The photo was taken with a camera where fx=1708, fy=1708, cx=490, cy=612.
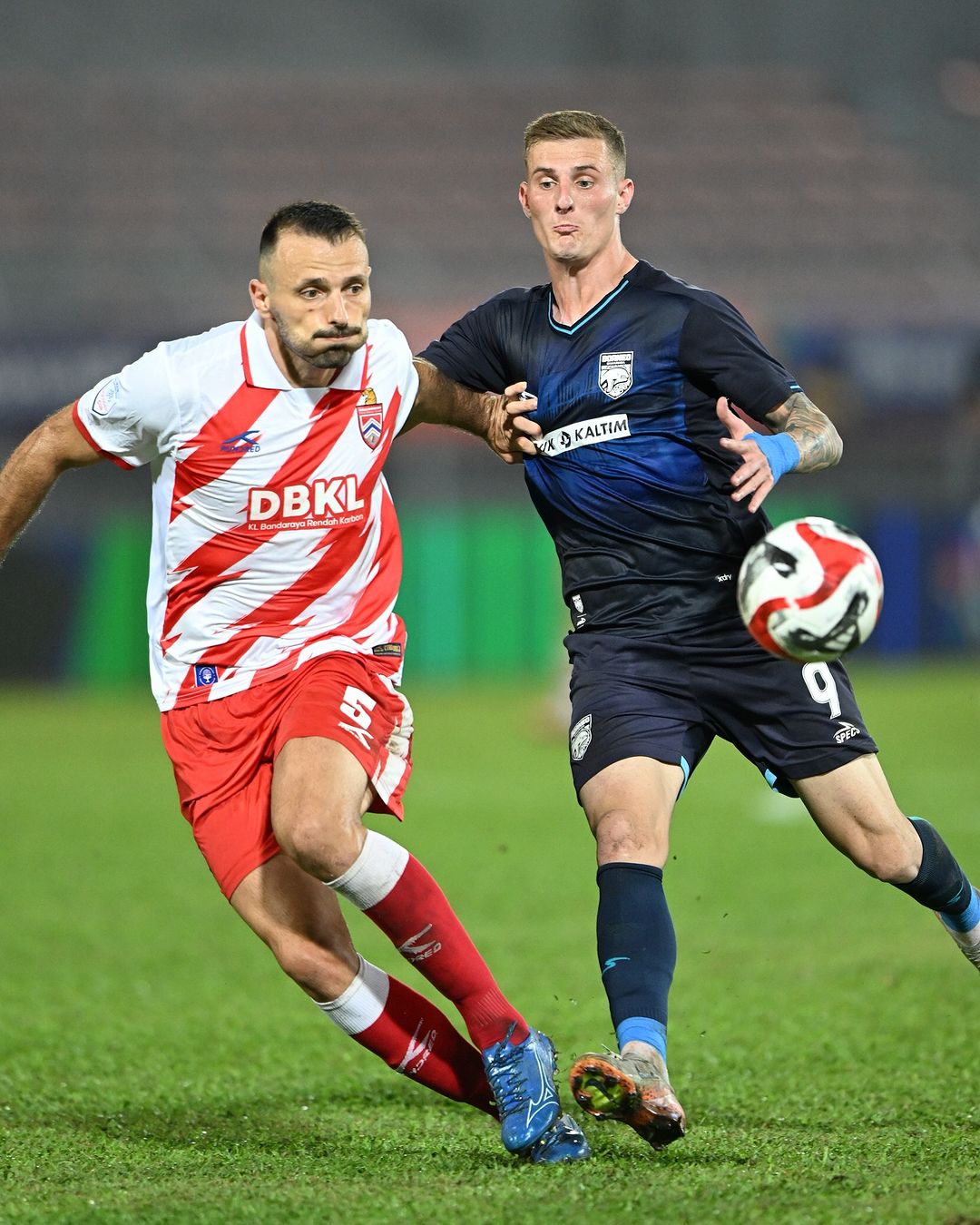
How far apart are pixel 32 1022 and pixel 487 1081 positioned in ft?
8.14

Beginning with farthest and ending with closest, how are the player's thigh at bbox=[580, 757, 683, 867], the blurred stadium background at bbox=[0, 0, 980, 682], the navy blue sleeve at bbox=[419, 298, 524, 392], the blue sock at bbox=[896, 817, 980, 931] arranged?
the blurred stadium background at bbox=[0, 0, 980, 682] → the navy blue sleeve at bbox=[419, 298, 524, 392] → the blue sock at bbox=[896, 817, 980, 931] → the player's thigh at bbox=[580, 757, 683, 867]

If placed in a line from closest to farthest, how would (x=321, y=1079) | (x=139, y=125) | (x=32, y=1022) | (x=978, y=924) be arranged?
1. (x=978, y=924)
2. (x=321, y=1079)
3. (x=32, y=1022)
4. (x=139, y=125)

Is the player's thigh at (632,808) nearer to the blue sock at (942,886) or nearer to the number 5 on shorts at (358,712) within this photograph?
the number 5 on shorts at (358,712)

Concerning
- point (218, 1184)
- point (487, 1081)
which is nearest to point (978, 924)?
point (487, 1081)

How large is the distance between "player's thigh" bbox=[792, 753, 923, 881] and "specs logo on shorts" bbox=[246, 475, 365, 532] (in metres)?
1.43

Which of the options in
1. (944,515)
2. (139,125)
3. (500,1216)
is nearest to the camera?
(500,1216)

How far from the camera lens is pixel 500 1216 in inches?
137

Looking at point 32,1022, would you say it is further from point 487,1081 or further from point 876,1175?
point 876,1175

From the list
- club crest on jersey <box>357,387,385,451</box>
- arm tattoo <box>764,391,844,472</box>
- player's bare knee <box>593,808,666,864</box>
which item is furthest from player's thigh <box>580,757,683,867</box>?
club crest on jersey <box>357,387,385,451</box>

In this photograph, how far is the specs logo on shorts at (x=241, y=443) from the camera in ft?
14.8

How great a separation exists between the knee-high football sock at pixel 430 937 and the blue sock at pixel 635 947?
33 centimetres

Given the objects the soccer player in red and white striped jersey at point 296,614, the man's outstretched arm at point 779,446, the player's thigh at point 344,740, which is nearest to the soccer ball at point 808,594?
the man's outstretched arm at point 779,446

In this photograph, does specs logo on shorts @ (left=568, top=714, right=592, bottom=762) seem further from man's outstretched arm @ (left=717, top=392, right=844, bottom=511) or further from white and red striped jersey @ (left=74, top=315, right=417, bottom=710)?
man's outstretched arm @ (left=717, top=392, right=844, bottom=511)

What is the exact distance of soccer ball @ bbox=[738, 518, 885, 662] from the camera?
4121 millimetres
